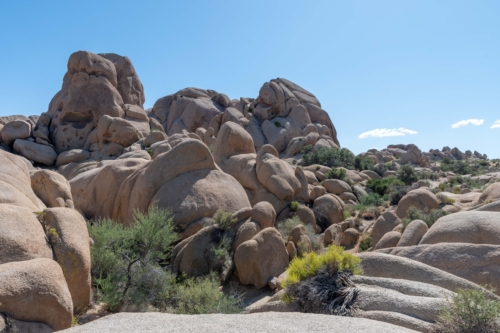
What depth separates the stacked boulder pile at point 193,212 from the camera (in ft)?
21.7

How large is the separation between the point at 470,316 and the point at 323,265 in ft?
7.47

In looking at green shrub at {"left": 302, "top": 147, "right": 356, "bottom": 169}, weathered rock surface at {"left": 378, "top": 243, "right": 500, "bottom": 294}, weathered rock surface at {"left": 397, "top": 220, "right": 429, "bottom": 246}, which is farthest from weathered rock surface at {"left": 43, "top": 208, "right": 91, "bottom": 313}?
green shrub at {"left": 302, "top": 147, "right": 356, "bottom": 169}

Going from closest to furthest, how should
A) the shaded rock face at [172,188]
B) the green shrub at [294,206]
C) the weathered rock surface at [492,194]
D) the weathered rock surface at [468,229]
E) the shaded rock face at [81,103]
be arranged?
the weathered rock surface at [468,229] → the shaded rock face at [172,188] → the weathered rock surface at [492,194] → the green shrub at [294,206] → the shaded rock face at [81,103]

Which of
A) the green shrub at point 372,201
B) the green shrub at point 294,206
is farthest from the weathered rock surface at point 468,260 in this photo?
the green shrub at point 372,201

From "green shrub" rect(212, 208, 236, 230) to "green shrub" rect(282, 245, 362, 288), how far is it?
793cm

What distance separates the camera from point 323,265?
6.66 metres

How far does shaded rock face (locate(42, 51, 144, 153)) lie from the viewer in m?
36.1

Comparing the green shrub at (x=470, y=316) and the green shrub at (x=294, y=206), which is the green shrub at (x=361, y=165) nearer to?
the green shrub at (x=294, y=206)

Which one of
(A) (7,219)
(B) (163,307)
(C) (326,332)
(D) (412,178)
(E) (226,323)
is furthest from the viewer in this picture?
(D) (412,178)

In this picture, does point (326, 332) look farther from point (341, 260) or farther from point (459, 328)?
point (341, 260)

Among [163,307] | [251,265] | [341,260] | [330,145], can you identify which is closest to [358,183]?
[330,145]

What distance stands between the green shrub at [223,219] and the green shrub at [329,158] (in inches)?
927

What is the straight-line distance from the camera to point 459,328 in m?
4.90

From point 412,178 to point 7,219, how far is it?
115ft
